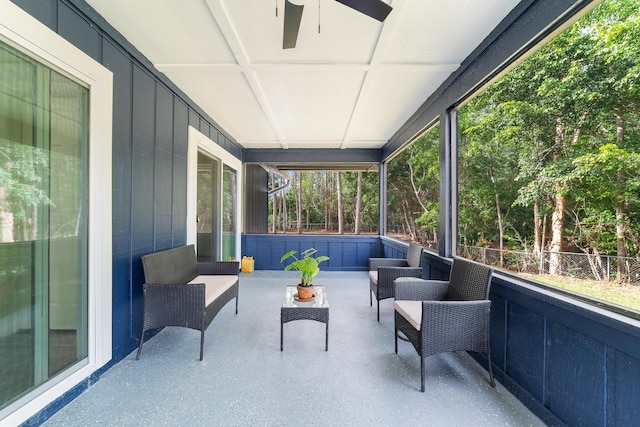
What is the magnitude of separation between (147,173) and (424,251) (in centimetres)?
326

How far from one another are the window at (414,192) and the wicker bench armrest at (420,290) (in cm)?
132

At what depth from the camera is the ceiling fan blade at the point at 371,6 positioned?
135cm

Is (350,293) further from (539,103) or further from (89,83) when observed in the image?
(89,83)

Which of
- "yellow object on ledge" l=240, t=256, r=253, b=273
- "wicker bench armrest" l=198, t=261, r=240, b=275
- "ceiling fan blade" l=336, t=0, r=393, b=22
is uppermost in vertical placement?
"ceiling fan blade" l=336, t=0, r=393, b=22

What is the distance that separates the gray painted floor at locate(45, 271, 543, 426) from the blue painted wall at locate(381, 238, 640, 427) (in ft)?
0.60

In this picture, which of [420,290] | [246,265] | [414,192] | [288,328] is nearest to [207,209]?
[246,265]

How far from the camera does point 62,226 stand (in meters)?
1.79

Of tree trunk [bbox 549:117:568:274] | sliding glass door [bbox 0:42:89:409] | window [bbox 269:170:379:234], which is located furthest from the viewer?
window [bbox 269:170:379:234]

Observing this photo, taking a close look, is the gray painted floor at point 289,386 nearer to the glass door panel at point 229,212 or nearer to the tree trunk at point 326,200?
the glass door panel at point 229,212

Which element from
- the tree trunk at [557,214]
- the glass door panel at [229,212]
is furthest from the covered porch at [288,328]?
the glass door panel at [229,212]

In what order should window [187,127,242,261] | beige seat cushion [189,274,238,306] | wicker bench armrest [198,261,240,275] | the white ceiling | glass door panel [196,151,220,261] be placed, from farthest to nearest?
glass door panel [196,151,220,261]
window [187,127,242,261]
wicker bench armrest [198,261,240,275]
beige seat cushion [189,274,238,306]
the white ceiling

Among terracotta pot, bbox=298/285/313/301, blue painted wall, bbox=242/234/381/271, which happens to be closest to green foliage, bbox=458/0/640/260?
terracotta pot, bbox=298/285/313/301

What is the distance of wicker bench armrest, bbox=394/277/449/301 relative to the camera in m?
2.53

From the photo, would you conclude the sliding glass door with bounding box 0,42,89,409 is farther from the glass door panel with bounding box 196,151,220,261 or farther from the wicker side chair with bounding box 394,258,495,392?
the wicker side chair with bounding box 394,258,495,392
